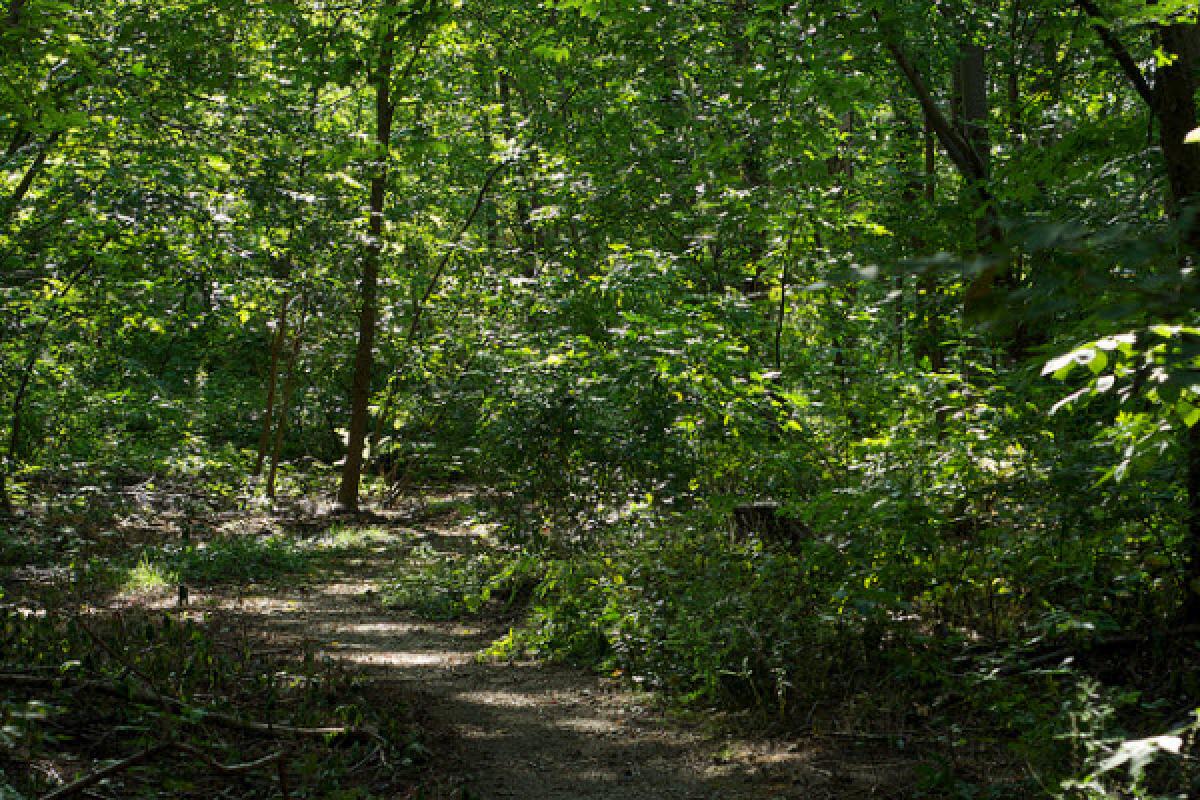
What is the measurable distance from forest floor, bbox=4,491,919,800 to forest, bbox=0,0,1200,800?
0.13 feet

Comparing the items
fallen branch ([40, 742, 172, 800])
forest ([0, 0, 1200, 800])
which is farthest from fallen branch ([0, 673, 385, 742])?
fallen branch ([40, 742, 172, 800])

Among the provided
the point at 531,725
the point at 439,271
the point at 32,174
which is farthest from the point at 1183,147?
the point at 439,271

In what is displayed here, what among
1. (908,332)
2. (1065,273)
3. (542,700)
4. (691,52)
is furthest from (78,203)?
(1065,273)

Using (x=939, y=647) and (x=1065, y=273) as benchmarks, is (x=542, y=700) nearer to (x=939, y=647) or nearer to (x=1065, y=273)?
(x=939, y=647)

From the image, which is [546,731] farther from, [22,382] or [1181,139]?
[22,382]

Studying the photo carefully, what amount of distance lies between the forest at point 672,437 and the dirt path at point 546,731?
0.13 feet

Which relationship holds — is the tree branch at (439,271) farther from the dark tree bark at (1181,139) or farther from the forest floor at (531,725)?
the dark tree bark at (1181,139)

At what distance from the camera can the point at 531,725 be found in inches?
235

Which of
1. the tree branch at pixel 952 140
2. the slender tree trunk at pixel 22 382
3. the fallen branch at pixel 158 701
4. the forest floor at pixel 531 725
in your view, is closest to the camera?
the fallen branch at pixel 158 701

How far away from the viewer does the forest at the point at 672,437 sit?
4297mm

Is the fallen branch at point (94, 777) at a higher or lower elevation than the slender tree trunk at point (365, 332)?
lower

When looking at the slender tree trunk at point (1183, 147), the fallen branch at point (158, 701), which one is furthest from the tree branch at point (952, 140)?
the fallen branch at point (158, 701)

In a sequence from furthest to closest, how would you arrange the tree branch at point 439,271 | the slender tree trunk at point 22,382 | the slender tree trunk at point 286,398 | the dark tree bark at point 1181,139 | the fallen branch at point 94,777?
1. the slender tree trunk at point 286,398
2. the tree branch at point 439,271
3. the slender tree trunk at point 22,382
4. the dark tree bark at point 1181,139
5. the fallen branch at point 94,777

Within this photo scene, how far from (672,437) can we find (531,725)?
334 cm
